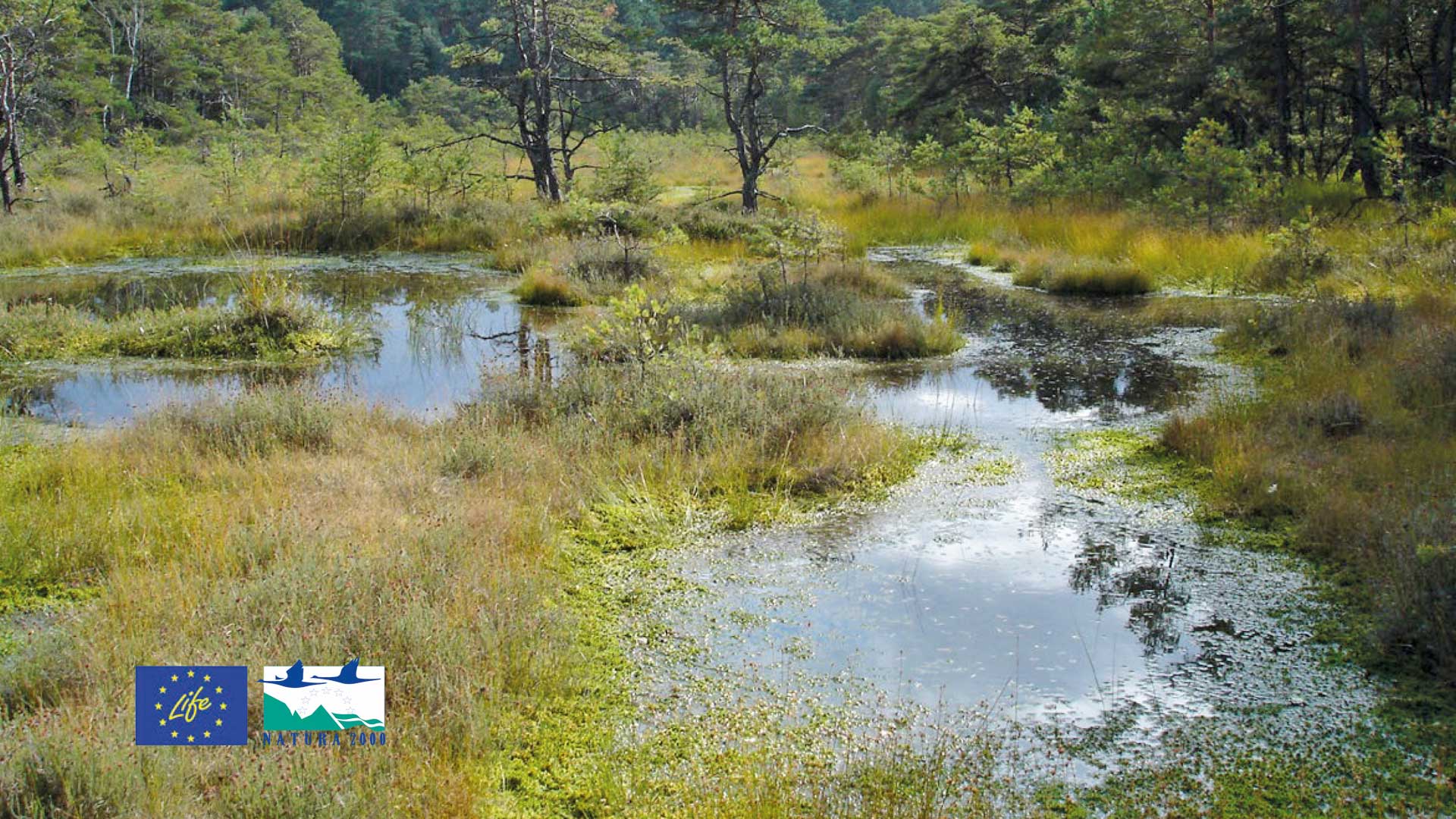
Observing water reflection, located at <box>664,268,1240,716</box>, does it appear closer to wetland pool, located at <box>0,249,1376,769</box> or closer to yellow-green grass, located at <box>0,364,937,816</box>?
wetland pool, located at <box>0,249,1376,769</box>

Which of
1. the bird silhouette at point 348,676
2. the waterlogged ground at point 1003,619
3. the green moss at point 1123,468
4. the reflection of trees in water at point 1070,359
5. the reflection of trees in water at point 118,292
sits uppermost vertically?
the reflection of trees in water at point 118,292

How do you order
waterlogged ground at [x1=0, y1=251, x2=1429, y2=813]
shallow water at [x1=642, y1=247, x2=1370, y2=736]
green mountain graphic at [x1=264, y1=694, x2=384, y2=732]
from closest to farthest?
green mountain graphic at [x1=264, y1=694, x2=384, y2=732] → waterlogged ground at [x1=0, y1=251, x2=1429, y2=813] → shallow water at [x1=642, y1=247, x2=1370, y2=736]

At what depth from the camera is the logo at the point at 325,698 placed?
335cm

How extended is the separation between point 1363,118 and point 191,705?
61.7ft

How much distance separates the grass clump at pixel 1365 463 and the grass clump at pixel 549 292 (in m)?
8.07

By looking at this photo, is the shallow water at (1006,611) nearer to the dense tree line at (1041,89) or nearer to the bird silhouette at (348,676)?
the bird silhouette at (348,676)

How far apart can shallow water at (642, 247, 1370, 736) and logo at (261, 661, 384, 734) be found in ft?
3.26

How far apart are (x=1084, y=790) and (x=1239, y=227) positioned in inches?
537

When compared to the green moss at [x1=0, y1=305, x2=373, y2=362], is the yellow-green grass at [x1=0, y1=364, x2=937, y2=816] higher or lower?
lower

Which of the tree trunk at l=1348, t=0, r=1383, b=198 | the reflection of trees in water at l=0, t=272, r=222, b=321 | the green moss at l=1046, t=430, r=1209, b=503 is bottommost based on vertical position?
the green moss at l=1046, t=430, r=1209, b=503

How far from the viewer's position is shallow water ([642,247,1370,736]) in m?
3.99

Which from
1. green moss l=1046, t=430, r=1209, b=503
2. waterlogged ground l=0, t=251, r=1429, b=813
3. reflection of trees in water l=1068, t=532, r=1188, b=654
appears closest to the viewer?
waterlogged ground l=0, t=251, r=1429, b=813

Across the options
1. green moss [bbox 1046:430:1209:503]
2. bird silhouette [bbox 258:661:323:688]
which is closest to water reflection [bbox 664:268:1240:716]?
green moss [bbox 1046:430:1209:503]

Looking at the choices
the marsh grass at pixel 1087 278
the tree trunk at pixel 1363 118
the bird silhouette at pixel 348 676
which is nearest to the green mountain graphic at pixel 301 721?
the bird silhouette at pixel 348 676
